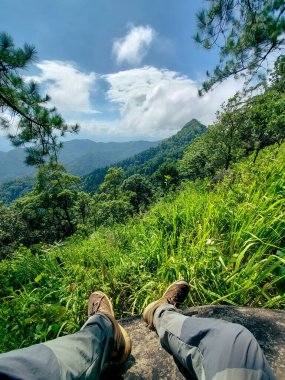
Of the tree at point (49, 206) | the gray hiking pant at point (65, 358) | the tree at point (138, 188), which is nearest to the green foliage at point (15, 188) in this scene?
the tree at point (138, 188)

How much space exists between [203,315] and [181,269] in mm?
580

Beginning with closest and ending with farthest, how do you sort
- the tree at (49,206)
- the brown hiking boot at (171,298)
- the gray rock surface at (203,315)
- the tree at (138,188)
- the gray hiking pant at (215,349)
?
1. the gray hiking pant at (215,349)
2. the gray rock surface at (203,315)
3. the brown hiking boot at (171,298)
4. the tree at (49,206)
5. the tree at (138,188)

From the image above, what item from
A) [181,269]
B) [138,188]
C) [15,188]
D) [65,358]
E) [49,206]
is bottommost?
[138,188]

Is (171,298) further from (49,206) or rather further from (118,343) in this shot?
(49,206)

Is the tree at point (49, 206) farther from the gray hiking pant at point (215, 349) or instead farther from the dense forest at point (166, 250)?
the gray hiking pant at point (215, 349)

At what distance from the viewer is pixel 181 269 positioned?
253 cm

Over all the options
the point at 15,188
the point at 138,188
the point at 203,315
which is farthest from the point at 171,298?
the point at 15,188

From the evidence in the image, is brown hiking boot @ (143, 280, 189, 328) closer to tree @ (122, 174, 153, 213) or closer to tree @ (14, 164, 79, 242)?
tree @ (14, 164, 79, 242)

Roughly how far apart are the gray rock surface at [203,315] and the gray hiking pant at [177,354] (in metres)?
0.17

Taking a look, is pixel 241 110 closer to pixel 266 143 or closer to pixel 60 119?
pixel 266 143

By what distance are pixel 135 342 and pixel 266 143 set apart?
17.2 m

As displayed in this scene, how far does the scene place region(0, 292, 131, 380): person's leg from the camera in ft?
3.85

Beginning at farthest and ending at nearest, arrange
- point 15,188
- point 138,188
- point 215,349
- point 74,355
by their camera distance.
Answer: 1. point 15,188
2. point 138,188
3. point 74,355
4. point 215,349

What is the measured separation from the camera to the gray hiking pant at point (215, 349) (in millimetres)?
1155
